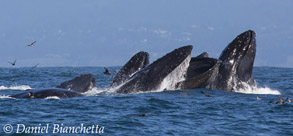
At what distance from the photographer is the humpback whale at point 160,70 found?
16.2m

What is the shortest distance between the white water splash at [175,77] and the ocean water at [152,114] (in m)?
0.30

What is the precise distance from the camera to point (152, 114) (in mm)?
14727

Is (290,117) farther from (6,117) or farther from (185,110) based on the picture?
(6,117)

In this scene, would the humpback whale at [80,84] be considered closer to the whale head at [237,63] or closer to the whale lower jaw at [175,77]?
the whale lower jaw at [175,77]

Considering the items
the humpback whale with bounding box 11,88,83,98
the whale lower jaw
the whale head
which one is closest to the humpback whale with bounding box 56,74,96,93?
the humpback whale with bounding box 11,88,83,98

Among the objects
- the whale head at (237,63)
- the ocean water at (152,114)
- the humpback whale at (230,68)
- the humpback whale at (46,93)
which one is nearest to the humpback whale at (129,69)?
the ocean water at (152,114)

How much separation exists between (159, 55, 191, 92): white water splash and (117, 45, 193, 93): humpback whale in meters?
0.03

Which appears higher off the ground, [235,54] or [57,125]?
[235,54]

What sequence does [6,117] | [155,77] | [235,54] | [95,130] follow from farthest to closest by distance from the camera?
[235,54] < [155,77] < [6,117] < [95,130]

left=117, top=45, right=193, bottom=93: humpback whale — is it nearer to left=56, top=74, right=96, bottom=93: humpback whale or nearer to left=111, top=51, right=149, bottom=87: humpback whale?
left=111, top=51, right=149, bottom=87: humpback whale

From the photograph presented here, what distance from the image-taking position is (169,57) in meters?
16.4

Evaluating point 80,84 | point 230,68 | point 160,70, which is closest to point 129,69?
point 80,84

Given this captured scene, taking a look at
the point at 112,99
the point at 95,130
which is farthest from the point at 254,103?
the point at 95,130

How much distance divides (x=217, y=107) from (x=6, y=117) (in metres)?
5.98
